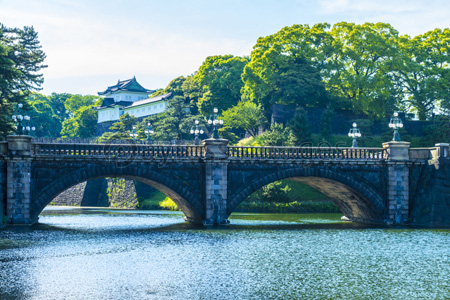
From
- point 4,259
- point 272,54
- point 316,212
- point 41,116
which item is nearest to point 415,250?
point 4,259

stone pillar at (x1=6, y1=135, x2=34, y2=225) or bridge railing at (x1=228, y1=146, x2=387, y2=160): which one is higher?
bridge railing at (x1=228, y1=146, x2=387, y2=160)

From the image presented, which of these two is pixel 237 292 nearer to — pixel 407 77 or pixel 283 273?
pixel 283 273

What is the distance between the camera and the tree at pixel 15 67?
49.5 m

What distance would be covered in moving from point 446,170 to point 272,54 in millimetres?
38290

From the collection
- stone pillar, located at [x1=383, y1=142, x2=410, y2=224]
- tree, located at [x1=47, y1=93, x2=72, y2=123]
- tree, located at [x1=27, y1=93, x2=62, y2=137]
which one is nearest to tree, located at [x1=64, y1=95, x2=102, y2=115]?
tree, located at [x1=47, y1=93, x2=72, y2=123]

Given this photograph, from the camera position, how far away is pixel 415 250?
32.4 m

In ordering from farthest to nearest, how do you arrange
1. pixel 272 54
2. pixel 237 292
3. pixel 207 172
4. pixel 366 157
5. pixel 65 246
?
pixel 272 54, pixel 366 157, pixel 207 172, pixel 65 246, pixel 237 292

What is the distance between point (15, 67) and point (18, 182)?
4170 centimetres

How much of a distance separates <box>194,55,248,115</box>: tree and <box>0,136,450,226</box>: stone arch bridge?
144ft

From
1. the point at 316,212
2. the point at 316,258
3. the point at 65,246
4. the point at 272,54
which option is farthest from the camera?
the point at 272,54

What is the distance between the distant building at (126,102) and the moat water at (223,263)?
7044 centimetres

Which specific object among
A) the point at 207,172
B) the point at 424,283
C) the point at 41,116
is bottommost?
the point at 424,283

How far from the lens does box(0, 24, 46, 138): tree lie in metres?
49.5

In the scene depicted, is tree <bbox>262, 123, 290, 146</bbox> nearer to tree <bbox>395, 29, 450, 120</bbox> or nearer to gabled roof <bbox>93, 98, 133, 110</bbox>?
tree <bbox>395, 29, 450, 120</bbox>
